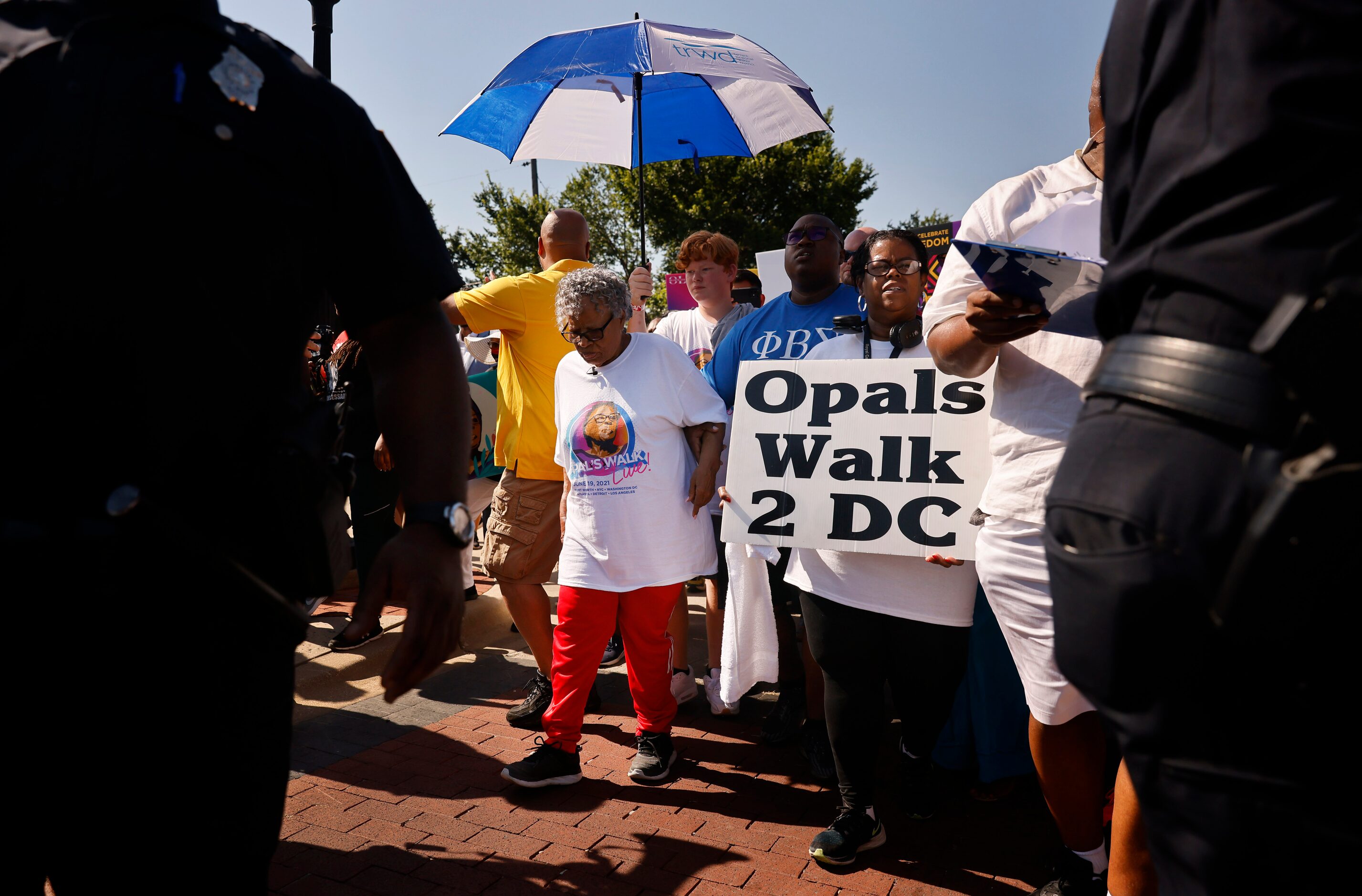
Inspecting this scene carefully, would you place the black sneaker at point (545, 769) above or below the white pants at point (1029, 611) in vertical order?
below

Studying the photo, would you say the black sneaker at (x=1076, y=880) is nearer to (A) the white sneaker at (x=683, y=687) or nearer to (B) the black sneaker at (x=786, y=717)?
(B) the black sneaker at (x=786, y=717)

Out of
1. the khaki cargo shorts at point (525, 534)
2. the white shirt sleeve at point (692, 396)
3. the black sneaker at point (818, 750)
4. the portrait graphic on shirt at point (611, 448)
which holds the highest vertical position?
the white shirt sleeve at point (692, 396)

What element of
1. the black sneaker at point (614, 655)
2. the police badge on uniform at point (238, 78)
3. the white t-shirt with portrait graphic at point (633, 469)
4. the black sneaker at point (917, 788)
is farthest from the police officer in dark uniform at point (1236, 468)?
the black sneaker at point (614, 655)

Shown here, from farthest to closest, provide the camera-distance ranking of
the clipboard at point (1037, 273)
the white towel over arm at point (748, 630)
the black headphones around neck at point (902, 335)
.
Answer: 1. the white towel over arm at point (748, 630)
2. the black headphones around neck at point (902, 335)
3. the clipboard at point (1037, 273)

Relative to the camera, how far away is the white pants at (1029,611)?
2.38 metres

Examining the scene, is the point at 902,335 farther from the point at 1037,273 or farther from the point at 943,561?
the point at 1037,273

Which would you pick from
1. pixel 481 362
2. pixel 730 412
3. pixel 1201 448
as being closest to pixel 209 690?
pixel 1201 448

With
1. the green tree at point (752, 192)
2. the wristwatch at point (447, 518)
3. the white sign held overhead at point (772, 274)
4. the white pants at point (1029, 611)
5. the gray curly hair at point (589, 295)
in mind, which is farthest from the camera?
the green tree at point (752, 192)

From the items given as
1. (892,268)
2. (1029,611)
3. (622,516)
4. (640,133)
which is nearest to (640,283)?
(640,133)

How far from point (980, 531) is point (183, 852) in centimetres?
213

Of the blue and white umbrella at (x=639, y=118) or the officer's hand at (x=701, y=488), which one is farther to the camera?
the blue and white umbrella at (x=639, y=118)

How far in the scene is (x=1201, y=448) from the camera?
0.96 meters

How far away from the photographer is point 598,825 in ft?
10.9

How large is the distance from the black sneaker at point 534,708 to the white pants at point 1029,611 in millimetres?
2411
